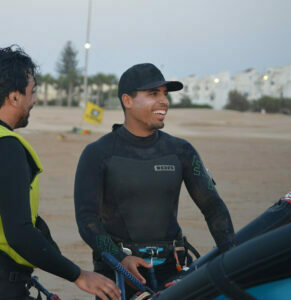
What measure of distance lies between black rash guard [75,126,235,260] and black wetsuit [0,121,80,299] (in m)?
0.79

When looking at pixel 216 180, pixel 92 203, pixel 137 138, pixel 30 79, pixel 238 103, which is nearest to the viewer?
pixel 30 79

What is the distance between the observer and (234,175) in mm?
13609

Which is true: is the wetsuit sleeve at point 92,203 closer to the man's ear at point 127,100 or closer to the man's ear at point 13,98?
the man's ear at point 127,100

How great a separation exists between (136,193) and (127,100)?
55 cm

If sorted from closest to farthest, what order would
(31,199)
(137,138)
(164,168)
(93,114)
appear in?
(31,199) → (164,168) → (137,138) → (93,114)

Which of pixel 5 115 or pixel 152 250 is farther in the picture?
pixel 152 250

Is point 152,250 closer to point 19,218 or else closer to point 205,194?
point 205,194

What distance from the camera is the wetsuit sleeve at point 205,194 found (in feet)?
9.97

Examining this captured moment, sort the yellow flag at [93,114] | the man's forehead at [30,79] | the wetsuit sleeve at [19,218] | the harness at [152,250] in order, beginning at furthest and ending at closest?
1. the yellow flag at [93,114]
2. the harness at [152,250]
3. the man's forehead at [30,79]
4. the wetsuit sleeve at [19,218]

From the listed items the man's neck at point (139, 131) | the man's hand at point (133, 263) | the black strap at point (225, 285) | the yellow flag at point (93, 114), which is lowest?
the yellow flag at point (93, 114)

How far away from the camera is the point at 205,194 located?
3098 mm

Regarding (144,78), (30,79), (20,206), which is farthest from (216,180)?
(20,206)

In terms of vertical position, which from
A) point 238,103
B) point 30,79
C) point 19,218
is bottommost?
point 238,103

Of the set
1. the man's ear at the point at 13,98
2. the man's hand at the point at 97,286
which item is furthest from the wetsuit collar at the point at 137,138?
the man's hand at the point at 97,286
